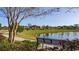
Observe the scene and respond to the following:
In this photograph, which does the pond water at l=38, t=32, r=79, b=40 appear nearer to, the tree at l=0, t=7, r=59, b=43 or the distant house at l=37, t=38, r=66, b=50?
the distant house at l=37, t=38, r=66, b=50

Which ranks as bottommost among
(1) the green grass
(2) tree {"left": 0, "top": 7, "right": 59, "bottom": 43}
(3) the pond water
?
(1) the green grass

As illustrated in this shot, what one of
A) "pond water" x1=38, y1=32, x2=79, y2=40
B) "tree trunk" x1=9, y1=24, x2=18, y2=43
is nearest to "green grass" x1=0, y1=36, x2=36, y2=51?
"tree trunk" x1=9, y1=24, x2=18, y2=43

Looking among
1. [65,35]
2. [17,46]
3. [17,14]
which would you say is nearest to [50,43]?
[65,35]

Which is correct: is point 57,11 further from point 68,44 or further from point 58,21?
point 68,44

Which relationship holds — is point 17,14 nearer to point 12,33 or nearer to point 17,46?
point 12,33

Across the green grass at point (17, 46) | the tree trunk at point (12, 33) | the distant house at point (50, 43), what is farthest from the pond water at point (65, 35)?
the tree trunk at point (12, 33)

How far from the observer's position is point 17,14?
248 centimetres

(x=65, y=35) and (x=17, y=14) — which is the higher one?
(x=17, y=14)

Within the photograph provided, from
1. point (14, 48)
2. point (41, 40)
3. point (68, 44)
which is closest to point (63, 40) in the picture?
point (68, 44)

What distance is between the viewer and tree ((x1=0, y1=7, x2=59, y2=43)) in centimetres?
247

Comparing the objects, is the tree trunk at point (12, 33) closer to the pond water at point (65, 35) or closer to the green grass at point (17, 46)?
the green grass at point (17, 46)

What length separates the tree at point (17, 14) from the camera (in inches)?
97.1

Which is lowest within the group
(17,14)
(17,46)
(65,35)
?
(17,46)
